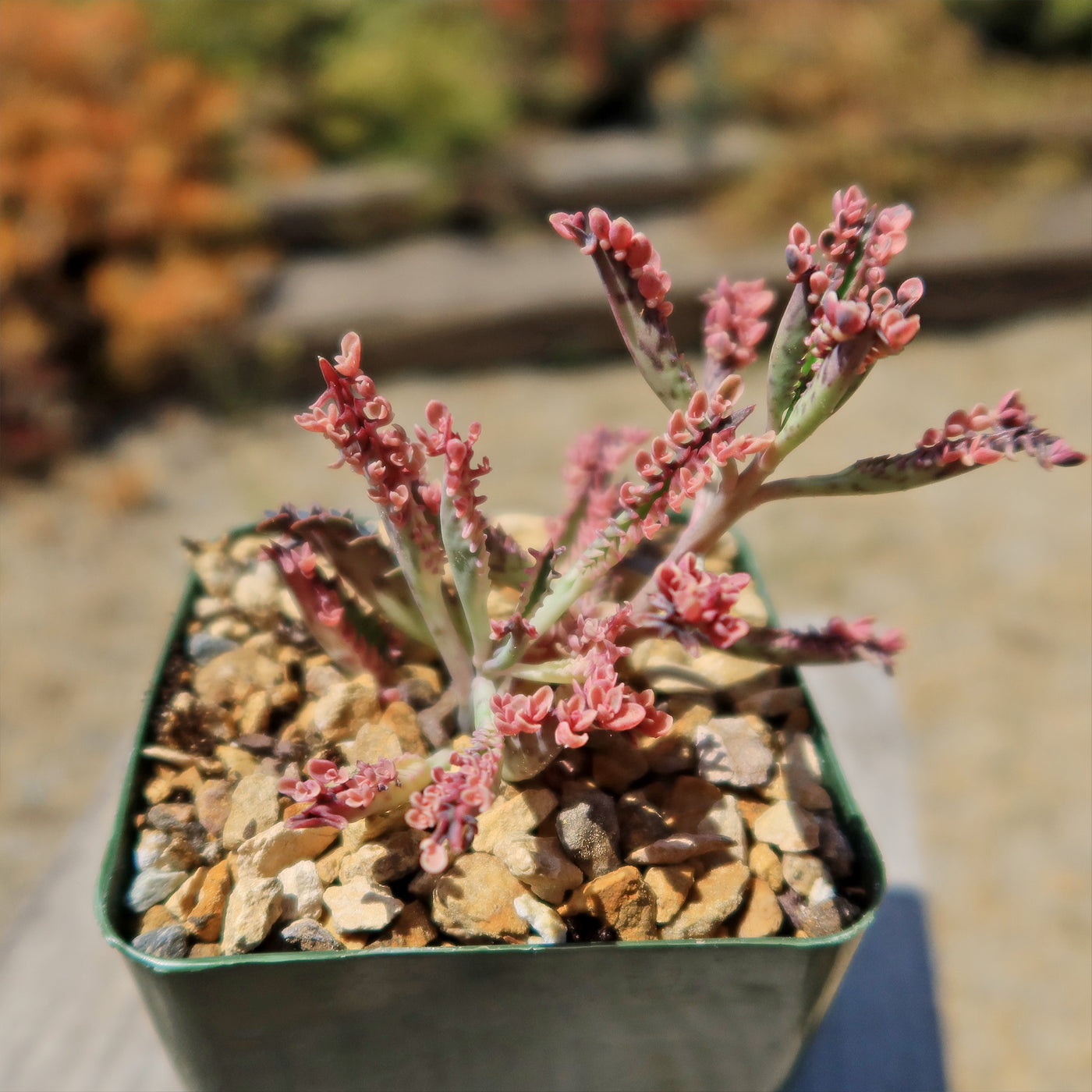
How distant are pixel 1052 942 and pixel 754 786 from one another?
122 cm

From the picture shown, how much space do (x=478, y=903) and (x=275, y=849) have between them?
13 centimetres

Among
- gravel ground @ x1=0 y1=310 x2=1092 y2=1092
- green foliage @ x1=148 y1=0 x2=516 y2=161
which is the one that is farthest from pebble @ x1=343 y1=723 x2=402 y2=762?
green foliage @ x1=148 y1=0 x2=516 y2=161

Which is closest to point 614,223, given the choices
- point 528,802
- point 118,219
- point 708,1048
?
point 528,802

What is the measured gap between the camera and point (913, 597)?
2.14m

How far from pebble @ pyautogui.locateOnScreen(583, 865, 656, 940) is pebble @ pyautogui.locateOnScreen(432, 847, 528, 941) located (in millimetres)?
42

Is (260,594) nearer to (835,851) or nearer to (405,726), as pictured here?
(405,726)

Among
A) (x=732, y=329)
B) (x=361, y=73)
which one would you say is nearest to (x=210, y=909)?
(x=732, y=329)

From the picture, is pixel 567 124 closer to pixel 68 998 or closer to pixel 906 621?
pixel 906 621

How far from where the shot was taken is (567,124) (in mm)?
3146

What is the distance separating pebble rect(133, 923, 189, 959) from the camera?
52cm

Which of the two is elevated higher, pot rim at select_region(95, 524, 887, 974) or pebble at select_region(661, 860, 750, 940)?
pot rim at select_region(95, 524, 887, 974)

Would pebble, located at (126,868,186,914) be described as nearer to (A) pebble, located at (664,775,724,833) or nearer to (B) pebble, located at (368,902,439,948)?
(B) pebble, located at (368,902,439,948)

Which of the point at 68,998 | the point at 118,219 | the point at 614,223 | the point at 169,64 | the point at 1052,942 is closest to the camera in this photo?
the point at 614,223

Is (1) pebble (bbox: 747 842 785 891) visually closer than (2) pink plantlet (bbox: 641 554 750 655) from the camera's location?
No
